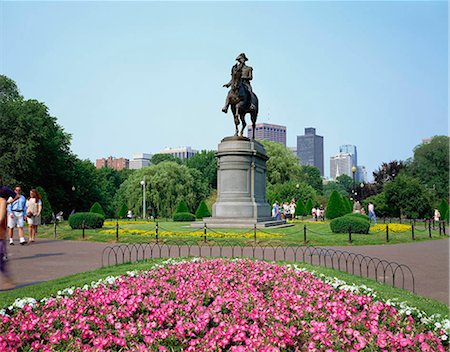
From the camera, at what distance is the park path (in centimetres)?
1015

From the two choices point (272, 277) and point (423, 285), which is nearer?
point (272, 277)

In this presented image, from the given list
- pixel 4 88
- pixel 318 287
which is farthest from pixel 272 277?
pixel 4 88

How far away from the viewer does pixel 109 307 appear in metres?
6.33

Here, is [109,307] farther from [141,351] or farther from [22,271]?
[22,271]

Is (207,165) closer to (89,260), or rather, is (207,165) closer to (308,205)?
(308,205)

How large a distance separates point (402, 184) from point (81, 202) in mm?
38903

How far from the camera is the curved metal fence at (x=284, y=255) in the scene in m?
11.3

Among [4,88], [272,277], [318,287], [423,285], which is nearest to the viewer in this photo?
[318,287]

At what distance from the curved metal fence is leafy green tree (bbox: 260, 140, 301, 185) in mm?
46723

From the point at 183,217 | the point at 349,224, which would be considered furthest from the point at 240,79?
the point at 183,217

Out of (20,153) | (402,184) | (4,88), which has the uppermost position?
(4,88)

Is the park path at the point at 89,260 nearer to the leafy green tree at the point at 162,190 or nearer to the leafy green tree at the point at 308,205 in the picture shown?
the leafy green tree at the point at 308,205

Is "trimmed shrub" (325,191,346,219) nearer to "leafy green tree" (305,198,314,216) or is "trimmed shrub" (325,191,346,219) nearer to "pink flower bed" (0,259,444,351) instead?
"leafy green tree" (305,198,314,216)

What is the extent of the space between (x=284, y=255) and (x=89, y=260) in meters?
6.07
